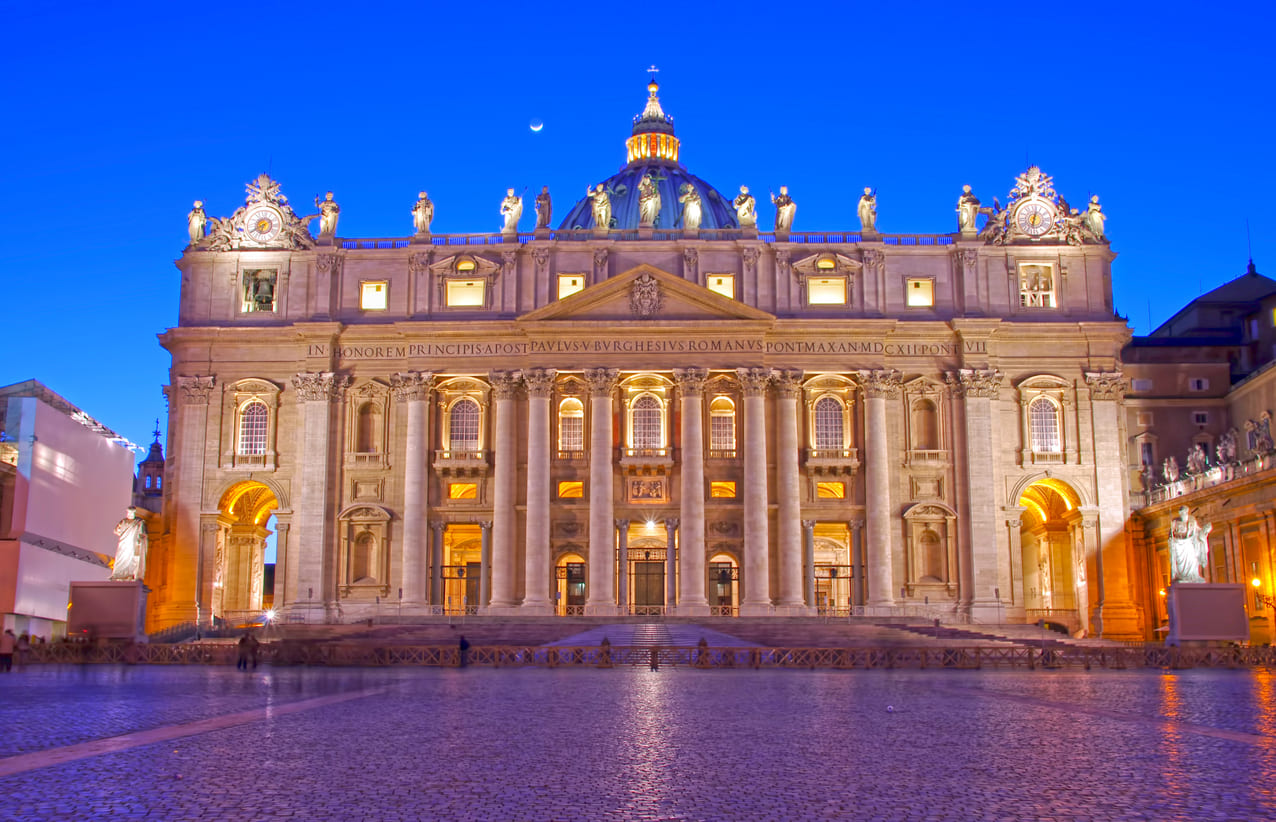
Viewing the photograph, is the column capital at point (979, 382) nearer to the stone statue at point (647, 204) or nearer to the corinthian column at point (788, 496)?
the corinthian column at point (788, 496)

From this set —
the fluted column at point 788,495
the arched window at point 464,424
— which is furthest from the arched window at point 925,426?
the arched window at point 464,424

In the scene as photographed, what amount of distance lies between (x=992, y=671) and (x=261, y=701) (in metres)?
20.2

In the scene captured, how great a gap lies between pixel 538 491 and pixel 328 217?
17823mm

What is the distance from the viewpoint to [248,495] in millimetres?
64938

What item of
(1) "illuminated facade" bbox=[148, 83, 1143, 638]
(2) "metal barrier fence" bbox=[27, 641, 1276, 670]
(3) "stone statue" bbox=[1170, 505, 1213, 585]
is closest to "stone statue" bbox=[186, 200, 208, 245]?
(1) "illuminated facade" bbox=[148, 83, 1143, 638]

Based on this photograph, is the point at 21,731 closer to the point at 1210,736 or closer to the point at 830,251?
the point at 1210,736

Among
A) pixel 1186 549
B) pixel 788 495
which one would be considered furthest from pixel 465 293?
pixel 1186 549

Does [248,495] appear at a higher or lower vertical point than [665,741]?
higher

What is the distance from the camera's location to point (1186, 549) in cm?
4331

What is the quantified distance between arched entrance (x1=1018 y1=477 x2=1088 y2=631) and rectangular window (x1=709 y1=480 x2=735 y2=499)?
14.2m

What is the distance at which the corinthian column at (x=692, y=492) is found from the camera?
5831 centimetres

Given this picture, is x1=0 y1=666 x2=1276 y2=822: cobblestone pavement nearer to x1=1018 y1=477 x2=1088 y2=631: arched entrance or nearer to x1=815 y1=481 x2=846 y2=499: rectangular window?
x1=815 y1=481 x2=846 y2=499: rectangular window

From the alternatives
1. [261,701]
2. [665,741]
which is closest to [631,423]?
[261,701]

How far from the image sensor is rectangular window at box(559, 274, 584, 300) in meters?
62.2
